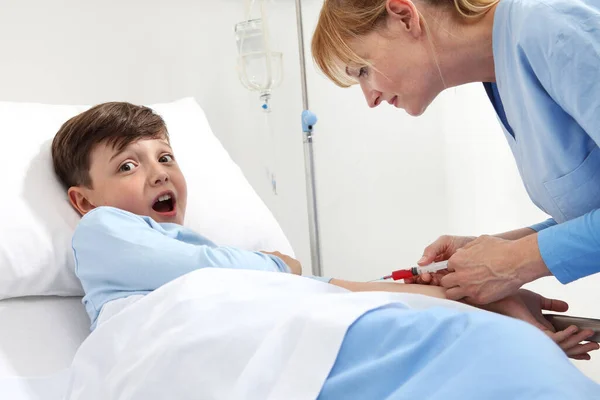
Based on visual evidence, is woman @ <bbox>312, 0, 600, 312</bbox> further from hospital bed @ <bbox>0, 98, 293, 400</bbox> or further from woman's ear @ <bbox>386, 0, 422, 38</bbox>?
hospital bed @ <bbox>0, 98, 293, 400</bbox>

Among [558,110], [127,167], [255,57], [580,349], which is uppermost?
[255,57]

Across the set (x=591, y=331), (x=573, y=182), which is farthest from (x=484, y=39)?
(x=591, y=331)

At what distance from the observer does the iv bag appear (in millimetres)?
2301

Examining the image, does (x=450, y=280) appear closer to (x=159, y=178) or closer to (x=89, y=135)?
(x=159, y=178)

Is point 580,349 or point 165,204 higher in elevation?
point 165,204

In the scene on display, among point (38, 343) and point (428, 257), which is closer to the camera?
point (38, 343)

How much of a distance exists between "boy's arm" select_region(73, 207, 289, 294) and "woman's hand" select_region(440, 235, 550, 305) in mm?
421

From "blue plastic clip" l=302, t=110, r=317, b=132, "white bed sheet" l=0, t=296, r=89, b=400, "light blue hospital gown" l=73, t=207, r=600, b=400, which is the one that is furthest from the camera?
"blue plastic clip" l=302, t=110, r=317, b=132

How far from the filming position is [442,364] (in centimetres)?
83

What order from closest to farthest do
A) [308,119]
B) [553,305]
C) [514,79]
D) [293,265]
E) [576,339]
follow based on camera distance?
[576,339] → [514,79] → [553,305] → [293,265] → [308,119]

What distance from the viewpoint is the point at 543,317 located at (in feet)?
4.36

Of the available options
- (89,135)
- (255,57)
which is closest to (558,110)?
(89,135)

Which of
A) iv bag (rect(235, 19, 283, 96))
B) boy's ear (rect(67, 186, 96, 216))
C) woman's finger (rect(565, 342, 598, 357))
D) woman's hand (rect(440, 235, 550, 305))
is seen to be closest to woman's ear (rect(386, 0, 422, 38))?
woman's hand (rect(440, 235, 550, 305))

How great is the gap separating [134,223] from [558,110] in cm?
85
